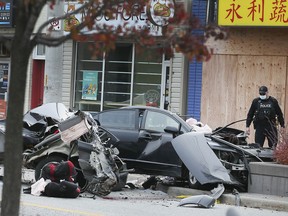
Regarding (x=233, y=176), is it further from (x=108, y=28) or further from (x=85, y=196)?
(x=108, y=28)

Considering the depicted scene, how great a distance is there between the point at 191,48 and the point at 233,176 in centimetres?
765

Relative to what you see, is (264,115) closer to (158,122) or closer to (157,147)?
(158,122)

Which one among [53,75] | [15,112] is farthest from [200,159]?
[53,75]

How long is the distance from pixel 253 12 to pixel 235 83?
6.88ft

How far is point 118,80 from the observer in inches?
835

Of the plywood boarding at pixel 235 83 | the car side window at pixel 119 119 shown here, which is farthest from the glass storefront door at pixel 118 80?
the car side window at pixel 119 119

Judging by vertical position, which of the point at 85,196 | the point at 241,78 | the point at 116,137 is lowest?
the point at 85,196

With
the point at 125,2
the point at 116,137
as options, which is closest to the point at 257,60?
the point at 116,137

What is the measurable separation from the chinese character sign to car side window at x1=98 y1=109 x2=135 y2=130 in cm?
563

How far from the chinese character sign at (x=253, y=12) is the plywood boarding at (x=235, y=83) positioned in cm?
115

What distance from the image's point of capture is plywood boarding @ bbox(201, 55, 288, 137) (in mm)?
18359

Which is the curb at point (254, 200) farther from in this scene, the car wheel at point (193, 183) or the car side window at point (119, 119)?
the car side window at point (119, 119)

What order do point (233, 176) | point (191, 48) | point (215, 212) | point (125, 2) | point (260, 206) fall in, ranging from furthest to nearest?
point (233, 176) → point (260, 206) → point (215, 212) → point (125, 2) → point (191, 48)

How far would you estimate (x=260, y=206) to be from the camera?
37.2 feet
